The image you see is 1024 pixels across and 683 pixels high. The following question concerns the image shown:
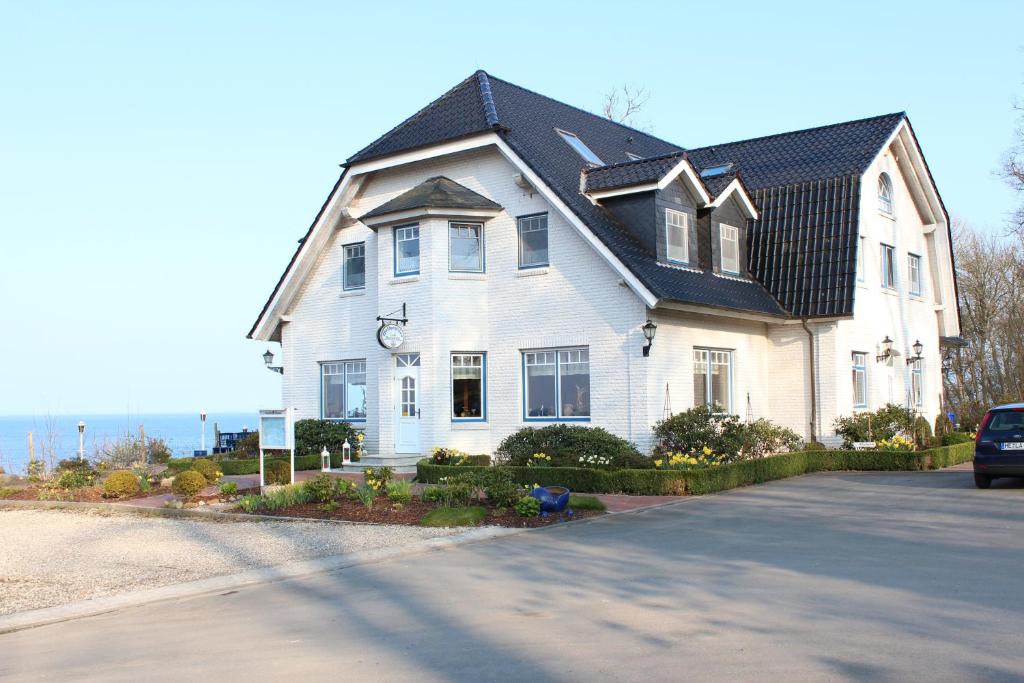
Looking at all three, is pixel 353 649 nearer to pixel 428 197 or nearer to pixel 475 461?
pixel 475 461

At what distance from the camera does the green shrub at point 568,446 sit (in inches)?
774

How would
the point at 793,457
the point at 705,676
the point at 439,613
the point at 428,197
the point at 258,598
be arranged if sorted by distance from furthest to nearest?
the point at 428,197, the point at 793,457, the point at 258,598, the point at 439,613, the point at 705,676

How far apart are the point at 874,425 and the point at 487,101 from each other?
1200cm

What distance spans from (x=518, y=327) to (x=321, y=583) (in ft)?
41.4

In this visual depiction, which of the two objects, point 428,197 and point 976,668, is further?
point 428,197

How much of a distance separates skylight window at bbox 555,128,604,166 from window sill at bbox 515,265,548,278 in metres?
3.59

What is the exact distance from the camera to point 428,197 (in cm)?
2281

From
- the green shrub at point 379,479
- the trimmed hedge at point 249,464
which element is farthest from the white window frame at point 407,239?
the green shrub at point 379,479

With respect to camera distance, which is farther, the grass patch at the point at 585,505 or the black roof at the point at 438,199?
the black roof at the point at 438,199

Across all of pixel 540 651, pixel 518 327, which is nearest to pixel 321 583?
pixel 540 651

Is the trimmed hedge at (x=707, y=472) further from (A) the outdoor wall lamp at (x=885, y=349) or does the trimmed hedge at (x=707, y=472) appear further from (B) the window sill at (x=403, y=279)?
(B) the window sill at (x=403, y=279)

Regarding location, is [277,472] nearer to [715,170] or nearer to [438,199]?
[438,199]

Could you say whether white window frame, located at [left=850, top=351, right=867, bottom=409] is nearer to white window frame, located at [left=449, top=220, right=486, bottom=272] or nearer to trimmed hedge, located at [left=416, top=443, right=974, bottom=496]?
trimmed hedge, located at [left=416, top=443, right=974, bottom=496]

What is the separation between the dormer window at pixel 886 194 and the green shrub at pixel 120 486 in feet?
65.1
